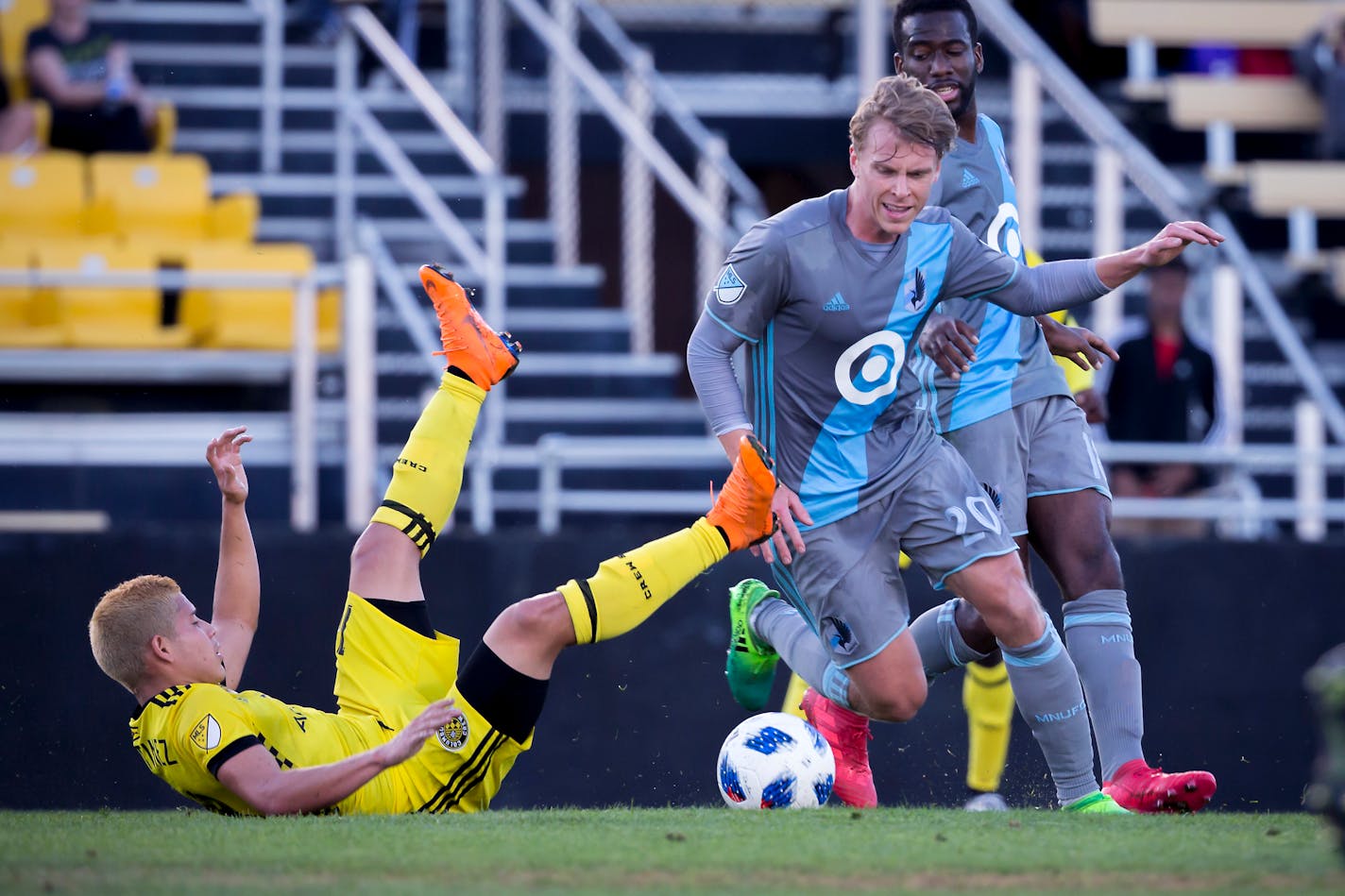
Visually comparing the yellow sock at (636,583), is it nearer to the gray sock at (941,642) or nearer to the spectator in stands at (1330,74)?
the gray sock at (941,642)

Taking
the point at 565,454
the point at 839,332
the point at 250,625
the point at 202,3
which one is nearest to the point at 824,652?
the point at 839,332

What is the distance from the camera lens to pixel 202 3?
1305cm

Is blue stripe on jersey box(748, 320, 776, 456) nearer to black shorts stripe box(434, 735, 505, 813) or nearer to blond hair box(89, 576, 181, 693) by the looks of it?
black shorts stripe box(434, 735, 505, 813)

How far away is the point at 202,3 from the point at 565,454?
6169mm

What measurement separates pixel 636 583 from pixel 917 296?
115 cm

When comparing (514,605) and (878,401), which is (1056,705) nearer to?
(878,401)

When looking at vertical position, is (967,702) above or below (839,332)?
below

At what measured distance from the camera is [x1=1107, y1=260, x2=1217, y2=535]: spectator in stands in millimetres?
9609

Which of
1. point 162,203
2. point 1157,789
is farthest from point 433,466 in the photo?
point 162,203

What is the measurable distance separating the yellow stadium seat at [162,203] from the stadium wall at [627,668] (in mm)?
3595

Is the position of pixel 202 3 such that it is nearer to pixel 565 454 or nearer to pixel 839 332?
pixel 565 454

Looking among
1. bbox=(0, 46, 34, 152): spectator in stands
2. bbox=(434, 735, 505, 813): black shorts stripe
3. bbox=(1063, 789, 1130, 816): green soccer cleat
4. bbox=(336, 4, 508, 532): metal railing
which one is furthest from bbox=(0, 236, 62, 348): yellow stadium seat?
bbox=(1063, 789, 1130, 816): green soccer cleat

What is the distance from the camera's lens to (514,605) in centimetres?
551

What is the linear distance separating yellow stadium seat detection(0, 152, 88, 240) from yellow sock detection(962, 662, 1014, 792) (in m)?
6.20
